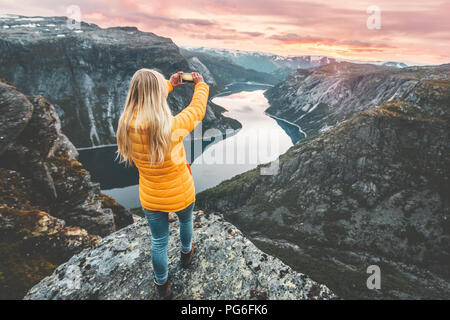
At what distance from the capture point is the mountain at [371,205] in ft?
222

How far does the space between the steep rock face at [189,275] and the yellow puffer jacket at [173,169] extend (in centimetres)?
272

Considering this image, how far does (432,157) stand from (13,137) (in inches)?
4372

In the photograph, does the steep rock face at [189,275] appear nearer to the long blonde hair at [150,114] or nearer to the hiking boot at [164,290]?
the hiking boot at [164,290]

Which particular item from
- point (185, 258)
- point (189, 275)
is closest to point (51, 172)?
point (185, 258)

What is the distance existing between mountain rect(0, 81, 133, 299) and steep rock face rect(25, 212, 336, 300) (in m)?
5.09

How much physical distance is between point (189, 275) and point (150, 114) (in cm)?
507

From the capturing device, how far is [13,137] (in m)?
20.8

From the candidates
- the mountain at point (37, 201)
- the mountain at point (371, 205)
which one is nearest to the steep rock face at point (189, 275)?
the mountain at point (37, 201)

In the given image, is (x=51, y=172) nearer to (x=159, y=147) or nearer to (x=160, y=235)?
(x=160, y=235)

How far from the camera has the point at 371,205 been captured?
275 feet

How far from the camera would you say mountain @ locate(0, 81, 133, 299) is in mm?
12651

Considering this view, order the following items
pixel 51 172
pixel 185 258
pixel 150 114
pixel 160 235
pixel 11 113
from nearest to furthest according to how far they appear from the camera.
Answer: pixel 150 114 < pixel 160 235 < pixel 185 258 < pixel 11 113 < pixel 51 172
